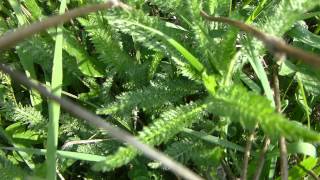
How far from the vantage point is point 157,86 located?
148cm

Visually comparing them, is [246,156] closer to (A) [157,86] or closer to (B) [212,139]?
(B) [212,139]

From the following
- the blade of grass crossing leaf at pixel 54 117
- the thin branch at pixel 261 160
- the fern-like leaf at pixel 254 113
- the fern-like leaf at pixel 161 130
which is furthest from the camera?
the thin branch at pixel 261 160

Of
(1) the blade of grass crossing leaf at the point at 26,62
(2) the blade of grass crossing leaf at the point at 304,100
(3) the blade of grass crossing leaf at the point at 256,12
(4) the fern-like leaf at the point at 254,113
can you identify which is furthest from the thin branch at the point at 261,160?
(1) the blade of grass crossing leaf at the point at 26,62

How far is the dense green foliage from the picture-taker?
1.31 meters

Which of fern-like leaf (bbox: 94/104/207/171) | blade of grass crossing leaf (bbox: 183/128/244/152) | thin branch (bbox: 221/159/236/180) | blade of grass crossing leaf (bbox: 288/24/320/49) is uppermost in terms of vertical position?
blade of grass crossing leaf (bbox: 288/24/320/49)

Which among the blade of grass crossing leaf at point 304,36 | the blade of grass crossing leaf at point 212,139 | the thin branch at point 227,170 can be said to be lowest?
the thin branch at point 227,170

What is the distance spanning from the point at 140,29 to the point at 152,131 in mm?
354

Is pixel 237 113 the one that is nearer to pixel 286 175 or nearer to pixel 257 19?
pixel 286 175

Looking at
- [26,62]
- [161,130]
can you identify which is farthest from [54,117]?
[26,62]

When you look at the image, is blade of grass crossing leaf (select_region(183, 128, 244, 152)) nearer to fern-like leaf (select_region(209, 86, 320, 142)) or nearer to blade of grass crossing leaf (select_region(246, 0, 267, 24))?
fern-like leaf (select_region(209, 86, 320, 142))

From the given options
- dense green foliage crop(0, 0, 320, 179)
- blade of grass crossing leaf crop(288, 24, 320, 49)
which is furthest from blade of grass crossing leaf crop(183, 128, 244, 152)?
blade of grass crossing leaf crop(288, 24, 320, 49)

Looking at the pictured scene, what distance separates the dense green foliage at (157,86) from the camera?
1.31 m

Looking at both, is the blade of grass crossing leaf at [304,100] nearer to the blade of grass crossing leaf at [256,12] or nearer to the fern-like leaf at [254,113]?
the blade of grass crossing leaf at [256,12]

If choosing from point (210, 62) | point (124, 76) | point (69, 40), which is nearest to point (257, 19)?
point (210, 62)
